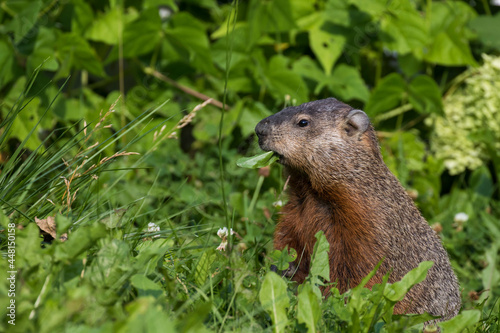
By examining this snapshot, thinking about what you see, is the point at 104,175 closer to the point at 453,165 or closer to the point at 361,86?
the point at 361,86

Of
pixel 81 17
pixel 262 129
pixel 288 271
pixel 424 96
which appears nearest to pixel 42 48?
pixel 81 17

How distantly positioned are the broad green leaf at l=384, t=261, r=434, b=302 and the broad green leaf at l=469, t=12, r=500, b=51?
388cm

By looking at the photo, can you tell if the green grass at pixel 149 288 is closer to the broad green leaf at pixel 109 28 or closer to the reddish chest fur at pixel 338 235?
the reddish chest fur at pixel 338 235

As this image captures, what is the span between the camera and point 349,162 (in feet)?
10.4

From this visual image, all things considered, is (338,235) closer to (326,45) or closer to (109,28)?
(326,45)

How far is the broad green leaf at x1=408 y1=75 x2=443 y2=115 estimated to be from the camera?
5164 millimetres

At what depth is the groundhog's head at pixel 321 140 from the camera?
125 inches

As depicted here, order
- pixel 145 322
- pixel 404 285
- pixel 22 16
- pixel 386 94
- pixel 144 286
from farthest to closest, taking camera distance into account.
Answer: pixel 386 94 → pixel 22 16 → pixel 404 285 → pixel 144 286 → pixel 145 322

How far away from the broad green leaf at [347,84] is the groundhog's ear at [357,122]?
1732mm

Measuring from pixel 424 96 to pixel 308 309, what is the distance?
3655 millimetres

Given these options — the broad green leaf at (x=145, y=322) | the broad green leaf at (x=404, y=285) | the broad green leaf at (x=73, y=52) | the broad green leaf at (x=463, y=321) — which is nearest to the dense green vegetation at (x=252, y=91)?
the broad green leaf at (x=73, y=52)

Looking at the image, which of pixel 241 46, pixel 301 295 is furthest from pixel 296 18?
pixel 301 295

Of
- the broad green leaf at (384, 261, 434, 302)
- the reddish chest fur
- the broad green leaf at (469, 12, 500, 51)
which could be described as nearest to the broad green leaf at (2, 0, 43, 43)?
the reddish chest fur

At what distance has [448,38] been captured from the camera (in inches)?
208
